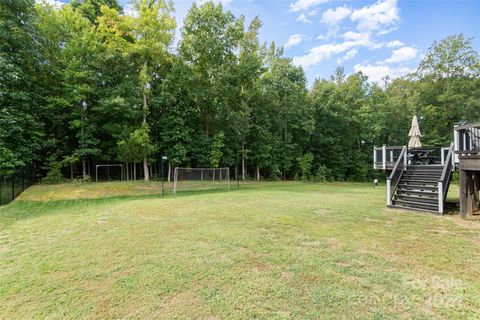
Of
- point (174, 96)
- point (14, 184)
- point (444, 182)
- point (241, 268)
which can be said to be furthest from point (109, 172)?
point (444, 182)

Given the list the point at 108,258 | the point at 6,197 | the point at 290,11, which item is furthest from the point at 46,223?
the point at 290,11

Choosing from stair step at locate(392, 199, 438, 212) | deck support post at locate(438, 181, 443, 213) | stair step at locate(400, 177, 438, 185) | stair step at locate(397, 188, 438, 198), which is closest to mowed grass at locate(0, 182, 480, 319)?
deck support post at locate(438, 181, 443, 213)

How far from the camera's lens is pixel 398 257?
12.5 ft

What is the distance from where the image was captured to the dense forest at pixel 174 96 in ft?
46.7

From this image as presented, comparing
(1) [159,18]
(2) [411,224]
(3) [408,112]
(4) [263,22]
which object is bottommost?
(2) [411,224]

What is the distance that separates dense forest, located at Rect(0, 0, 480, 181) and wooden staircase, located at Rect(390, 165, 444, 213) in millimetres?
12571

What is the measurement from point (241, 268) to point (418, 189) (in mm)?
8076

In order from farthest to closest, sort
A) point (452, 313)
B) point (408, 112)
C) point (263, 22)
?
1. point (408, 112)
2. point (263, 22)
3. point (452, 313)

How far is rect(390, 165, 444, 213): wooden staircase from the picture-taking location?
7668 mm

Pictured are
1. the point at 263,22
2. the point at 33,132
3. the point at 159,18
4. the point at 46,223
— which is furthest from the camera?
the point at 263,22

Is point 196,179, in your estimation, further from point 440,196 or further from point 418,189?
point 440,196

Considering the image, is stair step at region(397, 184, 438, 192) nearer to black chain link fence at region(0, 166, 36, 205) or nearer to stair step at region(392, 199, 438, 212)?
stair step at region(392, 199, 438, 212)

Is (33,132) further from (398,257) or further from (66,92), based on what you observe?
(398,257)

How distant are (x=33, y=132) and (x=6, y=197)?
236 inches
